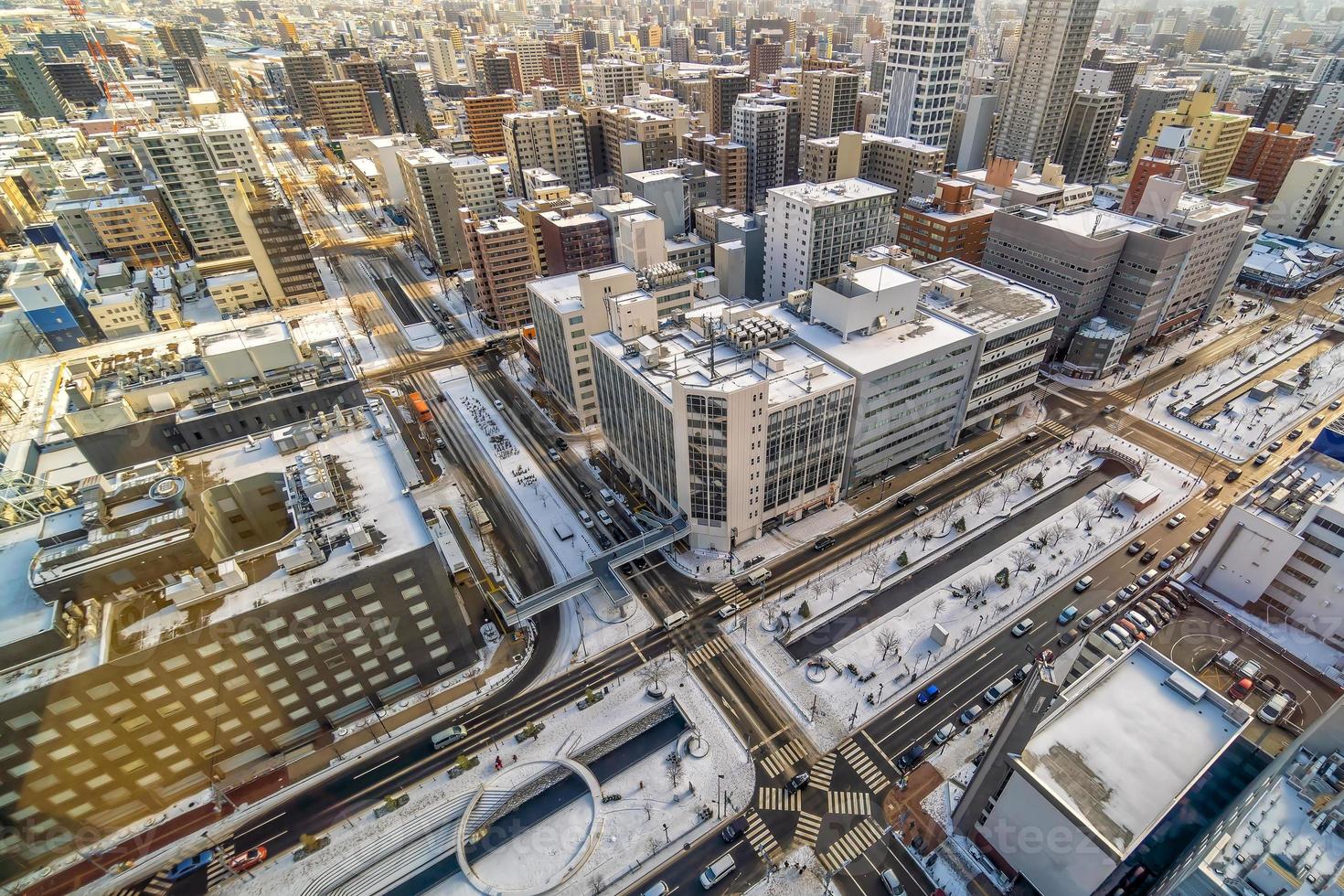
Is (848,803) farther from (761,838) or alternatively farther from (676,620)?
(676,620)

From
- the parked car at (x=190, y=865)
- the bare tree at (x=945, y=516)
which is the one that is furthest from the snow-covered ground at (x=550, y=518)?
the bare tree at (x=945, y=516)

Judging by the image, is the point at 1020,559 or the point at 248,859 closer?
the point at 248,859

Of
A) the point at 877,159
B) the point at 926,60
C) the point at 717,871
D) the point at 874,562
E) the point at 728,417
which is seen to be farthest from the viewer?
the point at 877,159


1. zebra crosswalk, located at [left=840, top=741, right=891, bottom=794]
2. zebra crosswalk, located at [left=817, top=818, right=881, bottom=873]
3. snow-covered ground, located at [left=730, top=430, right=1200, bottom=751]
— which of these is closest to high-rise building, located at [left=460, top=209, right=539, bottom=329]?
snow-covered ground, located at [left=730, top=430, right=1200, bottom=751]

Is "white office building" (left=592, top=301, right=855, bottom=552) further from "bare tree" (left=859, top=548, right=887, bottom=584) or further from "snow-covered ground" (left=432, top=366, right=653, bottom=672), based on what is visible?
"snow-covered ground" (left=432, top=366, right=653, bottom=672)

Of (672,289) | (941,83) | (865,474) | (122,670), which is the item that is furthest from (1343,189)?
(122,670)

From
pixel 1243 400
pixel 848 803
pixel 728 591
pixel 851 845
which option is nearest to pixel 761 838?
pixel 851 845

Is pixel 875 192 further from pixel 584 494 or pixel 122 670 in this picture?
pixel 122 670

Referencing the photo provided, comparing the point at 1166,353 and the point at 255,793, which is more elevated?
the point at 1166,353
